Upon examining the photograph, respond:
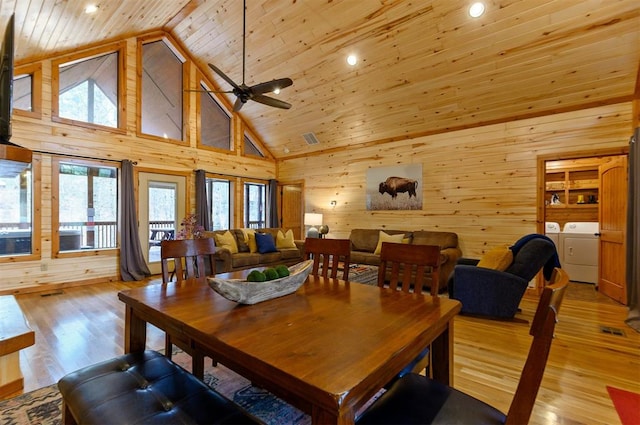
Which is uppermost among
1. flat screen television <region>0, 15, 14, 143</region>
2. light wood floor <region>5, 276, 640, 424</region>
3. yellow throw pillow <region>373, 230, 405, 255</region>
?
flat screen television <region>0, 15, 14, 143</region>

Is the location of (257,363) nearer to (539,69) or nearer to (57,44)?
(539,69)

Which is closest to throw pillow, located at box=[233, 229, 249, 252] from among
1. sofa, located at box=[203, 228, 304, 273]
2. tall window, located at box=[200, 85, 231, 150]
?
sofa, located at box=[203, 228, 304, 273]

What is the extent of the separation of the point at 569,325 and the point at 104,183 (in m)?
7.04

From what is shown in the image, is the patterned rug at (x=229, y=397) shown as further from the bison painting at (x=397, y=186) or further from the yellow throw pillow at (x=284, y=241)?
the bison painting at (x=397, y=186)

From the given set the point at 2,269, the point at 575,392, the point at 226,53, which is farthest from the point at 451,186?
the point at 2,269

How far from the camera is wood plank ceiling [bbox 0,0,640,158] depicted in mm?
3463

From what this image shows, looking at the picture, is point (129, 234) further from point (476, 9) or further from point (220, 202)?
point (476, 9)

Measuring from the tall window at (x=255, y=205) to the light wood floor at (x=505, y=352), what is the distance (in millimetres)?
3905

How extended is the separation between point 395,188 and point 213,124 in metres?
4.33

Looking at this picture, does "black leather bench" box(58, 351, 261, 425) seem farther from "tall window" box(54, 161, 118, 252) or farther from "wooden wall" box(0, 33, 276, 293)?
"tall window" box(54, 161, 118, 252)

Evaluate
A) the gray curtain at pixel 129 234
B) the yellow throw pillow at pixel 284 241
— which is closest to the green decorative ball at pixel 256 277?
the yellow throw pillow at pixel 284 241

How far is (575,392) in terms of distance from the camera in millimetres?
2035

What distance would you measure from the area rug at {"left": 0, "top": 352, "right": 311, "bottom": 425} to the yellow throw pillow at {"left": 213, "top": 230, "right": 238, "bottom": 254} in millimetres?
3115

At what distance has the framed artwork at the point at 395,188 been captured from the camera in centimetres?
570
